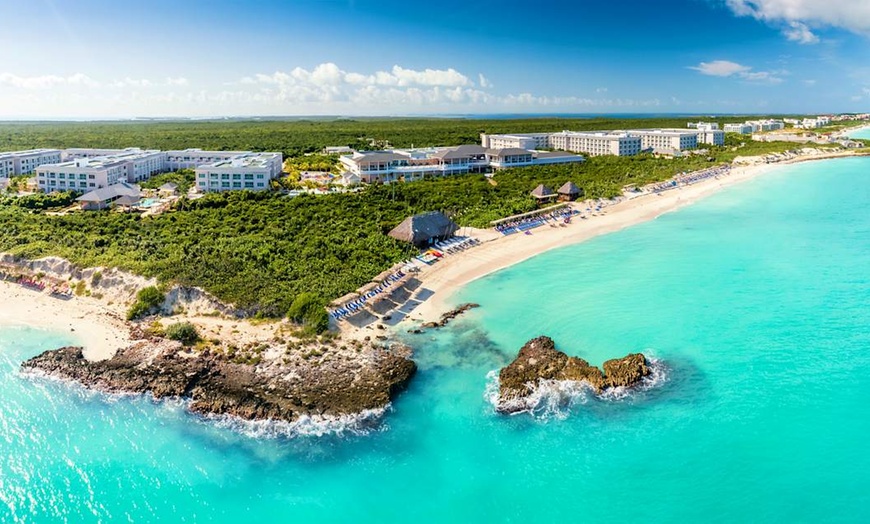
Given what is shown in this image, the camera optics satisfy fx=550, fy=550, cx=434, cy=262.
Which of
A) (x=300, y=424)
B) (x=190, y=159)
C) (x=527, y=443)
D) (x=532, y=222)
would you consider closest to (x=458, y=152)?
(x=532, y=222)

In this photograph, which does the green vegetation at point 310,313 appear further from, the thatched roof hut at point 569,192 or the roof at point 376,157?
the roof at point 376,157

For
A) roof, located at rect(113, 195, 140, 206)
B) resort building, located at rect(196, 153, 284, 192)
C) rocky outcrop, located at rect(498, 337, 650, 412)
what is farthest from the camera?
resort building, located at rect(196, 153, 284, 192)

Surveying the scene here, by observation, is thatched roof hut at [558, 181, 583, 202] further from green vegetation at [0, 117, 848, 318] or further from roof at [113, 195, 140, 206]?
roof at [113, 195, 140, 206]

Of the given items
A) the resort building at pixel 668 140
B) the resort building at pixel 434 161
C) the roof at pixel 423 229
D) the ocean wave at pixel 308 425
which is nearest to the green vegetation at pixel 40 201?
the resort building at pixel 434 161

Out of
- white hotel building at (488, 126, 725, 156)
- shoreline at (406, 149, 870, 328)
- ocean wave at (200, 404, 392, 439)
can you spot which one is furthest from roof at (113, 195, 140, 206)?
white hotel building at (488, 126, 725, 156)

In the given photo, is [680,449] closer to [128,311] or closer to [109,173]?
[128,311]

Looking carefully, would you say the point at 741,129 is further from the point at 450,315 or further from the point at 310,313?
the point at 310,313

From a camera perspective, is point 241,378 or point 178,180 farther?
point 178,180
